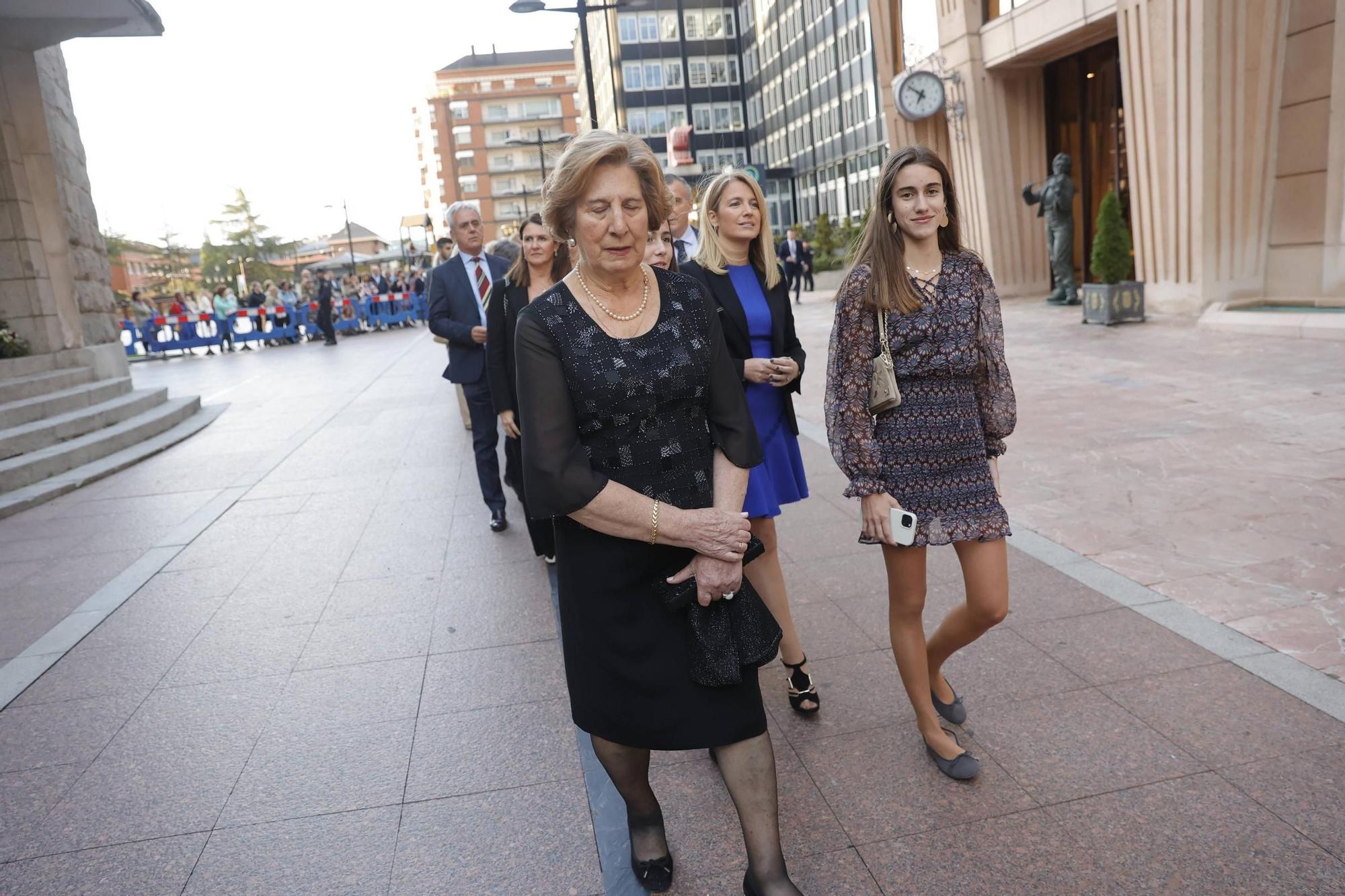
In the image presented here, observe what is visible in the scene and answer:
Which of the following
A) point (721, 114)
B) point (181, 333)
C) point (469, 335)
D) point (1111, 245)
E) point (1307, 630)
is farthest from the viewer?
point (721, 114)

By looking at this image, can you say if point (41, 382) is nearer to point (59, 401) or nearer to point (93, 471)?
point (59, 401)

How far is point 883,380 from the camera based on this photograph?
2816mm

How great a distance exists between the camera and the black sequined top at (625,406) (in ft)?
7.20

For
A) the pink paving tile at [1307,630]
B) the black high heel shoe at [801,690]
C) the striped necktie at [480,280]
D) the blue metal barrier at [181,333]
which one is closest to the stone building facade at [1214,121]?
the pink paving tile at [1307,630]

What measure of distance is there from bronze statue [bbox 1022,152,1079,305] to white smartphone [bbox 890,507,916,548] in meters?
15.0

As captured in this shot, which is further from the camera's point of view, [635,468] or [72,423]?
[72,423]

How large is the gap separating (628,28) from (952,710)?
65219 millimetres

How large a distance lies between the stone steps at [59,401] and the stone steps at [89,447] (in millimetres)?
437

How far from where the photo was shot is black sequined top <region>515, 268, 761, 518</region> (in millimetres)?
2195

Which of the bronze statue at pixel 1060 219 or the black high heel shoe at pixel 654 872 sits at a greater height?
the bronze statue at pixel 1060 219

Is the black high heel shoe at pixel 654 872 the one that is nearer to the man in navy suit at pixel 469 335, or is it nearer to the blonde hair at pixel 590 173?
the blonde hair at pixel 590 173

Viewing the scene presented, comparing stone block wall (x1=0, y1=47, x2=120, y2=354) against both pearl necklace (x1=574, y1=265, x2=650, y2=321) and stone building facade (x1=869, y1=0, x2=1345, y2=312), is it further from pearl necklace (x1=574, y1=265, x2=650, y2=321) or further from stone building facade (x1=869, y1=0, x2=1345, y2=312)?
stone building facade (x1=869, y1=0, x2=1345, y2=312)

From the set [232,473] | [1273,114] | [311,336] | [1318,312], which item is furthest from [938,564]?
[311,336]

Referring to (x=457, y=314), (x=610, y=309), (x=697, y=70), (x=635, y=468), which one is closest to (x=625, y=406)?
(x=635, y=468)
